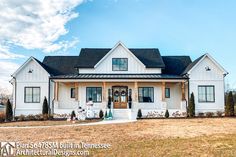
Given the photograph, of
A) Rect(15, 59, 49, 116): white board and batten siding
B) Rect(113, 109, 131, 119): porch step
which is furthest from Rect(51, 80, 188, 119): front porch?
Rect(15, 59, 49, 116): white board and batten siding

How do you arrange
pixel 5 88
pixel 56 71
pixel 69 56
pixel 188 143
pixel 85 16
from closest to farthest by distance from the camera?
pixel 188 143
pixel 85 16
pixel 56 71
pixel 69 56
pixel 5 88

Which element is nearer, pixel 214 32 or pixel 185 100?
pixel 214 32

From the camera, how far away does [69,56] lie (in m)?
34.5

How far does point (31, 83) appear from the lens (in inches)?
1166

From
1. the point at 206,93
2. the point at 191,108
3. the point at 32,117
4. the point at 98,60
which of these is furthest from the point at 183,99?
the point at 32,117

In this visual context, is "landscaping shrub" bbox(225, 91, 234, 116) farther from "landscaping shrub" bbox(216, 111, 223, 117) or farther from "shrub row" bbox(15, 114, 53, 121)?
"shrub row" bbox(15, 114, 53, 121)

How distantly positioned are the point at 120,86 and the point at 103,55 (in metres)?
4.62

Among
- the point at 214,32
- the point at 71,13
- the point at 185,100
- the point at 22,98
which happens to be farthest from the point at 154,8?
the point at 22,98

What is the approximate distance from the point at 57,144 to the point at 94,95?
16.8m

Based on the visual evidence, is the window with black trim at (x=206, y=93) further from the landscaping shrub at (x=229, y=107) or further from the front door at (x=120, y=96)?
the front door at (x=120, y=96)

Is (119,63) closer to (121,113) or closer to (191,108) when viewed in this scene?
(121,113)

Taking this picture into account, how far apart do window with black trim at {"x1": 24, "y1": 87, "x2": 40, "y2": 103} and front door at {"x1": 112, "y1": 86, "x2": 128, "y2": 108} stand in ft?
24.2

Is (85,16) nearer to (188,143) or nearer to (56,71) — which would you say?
(56,71)

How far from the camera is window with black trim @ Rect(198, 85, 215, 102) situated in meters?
28.9
